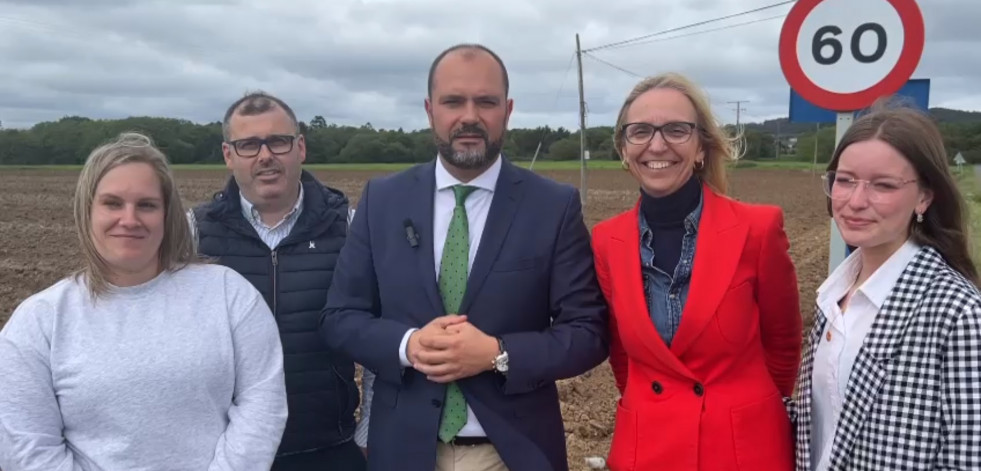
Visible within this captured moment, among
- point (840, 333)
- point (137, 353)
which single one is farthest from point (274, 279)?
point (840, 333)

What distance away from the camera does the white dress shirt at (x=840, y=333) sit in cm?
219

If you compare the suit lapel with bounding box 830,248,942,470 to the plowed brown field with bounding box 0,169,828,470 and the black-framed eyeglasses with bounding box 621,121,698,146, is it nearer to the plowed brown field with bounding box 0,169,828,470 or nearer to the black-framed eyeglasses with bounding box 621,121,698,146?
the black-framed eyeglasses with bounding box 621,121,698,146

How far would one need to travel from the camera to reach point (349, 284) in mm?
2762

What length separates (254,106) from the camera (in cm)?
319

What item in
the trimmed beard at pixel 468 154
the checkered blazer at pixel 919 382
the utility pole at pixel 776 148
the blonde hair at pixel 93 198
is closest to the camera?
the checkered blazer at pixel 919 382

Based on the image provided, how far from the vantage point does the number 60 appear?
3.38 m

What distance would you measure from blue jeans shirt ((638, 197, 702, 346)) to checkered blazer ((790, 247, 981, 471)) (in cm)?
57

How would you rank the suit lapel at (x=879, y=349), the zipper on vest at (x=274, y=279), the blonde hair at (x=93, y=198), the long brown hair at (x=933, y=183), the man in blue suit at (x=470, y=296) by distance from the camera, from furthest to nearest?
1. the zipper on vest at (x=274, y=279)
2. the man in blue suit at (x=470, y=296)
3. the blonde hair at (x=93, y=198)
4. the long brown hair at (x=933, y=183)
5. the suit lapel at (x=879, y=349)

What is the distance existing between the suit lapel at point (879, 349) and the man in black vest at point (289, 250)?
1807 mm

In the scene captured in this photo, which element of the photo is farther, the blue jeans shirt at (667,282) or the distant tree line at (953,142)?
the distant tree line at (953,142)

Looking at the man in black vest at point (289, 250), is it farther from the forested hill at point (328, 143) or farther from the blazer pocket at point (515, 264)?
the forested hill at point (328, 143)

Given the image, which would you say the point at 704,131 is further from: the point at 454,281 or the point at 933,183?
the point at 454,281

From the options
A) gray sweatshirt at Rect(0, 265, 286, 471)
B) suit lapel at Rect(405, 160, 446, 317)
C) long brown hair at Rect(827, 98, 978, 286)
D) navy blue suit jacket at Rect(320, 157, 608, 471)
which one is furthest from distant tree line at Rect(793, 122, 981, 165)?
gray sweatshirt at Rect(0, 265, 286, 471)

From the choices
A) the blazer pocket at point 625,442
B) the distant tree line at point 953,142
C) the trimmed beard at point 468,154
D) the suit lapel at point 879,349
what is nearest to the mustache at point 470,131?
the trimmed beard at point 468,154
